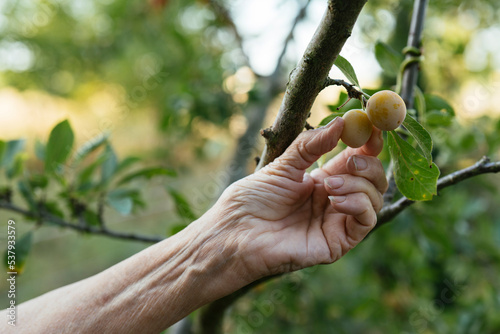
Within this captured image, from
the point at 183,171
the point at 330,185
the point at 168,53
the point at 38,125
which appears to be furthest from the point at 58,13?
the point at 330,185

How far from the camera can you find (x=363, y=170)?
646mm

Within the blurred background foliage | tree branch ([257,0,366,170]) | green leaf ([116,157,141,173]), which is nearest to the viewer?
tree branch ([257,0,366,170])

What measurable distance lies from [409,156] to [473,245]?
52.2 inches

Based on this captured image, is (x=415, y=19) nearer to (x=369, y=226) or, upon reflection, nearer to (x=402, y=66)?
(x=402, y=66)

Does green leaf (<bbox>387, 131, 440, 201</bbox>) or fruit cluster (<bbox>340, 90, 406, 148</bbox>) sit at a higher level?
fruit cluster (<bbox>340, 90, 406, 148</bbox>)

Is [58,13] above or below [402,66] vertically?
above

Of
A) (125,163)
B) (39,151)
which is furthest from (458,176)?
(39,151)

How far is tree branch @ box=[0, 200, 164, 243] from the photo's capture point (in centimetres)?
106

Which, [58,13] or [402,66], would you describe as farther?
[58,13]

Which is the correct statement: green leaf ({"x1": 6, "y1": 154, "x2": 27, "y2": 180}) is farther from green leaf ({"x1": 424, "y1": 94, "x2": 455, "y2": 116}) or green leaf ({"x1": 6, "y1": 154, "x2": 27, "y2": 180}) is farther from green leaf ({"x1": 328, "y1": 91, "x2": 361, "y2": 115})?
green leaf ({"x1": 424, "y1": 94, "x2": 455, "y2": 116})

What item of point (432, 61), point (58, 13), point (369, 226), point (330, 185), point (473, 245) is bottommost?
point (473, 245)

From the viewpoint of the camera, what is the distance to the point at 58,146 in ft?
3.55

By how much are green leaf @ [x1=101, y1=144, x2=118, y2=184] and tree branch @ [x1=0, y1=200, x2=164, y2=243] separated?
15 centimetres

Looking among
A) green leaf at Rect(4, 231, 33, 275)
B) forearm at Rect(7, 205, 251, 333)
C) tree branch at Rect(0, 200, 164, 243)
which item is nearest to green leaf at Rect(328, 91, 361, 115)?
forearm at Rect(7, 205, 251, 333)
